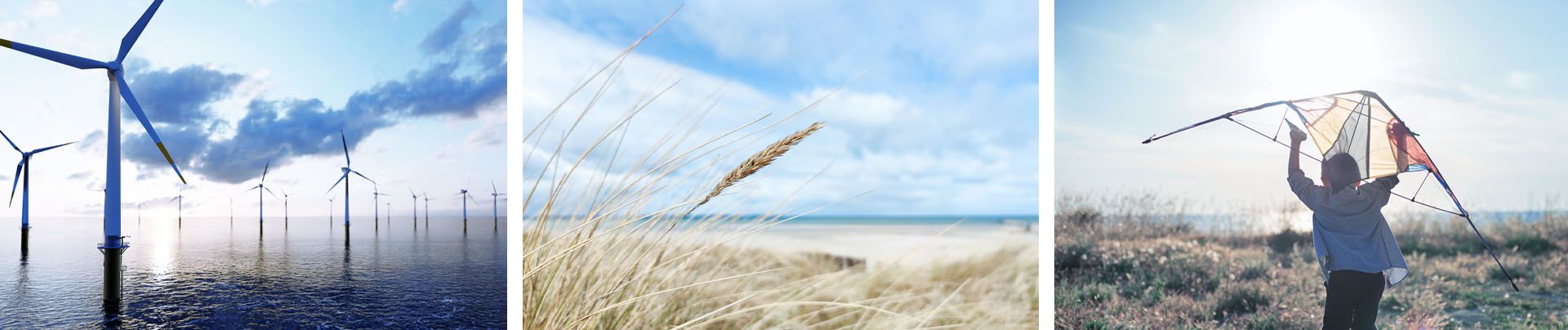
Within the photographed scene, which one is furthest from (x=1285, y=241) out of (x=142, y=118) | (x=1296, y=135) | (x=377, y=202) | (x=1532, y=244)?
(x=142, y=118)

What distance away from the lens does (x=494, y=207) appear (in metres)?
2.59

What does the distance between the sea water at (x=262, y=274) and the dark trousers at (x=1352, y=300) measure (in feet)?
9.05

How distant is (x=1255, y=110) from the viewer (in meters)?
2.35

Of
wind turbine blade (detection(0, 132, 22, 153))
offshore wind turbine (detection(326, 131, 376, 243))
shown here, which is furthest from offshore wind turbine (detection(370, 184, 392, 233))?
wind turbine blade (detection(0, 132, 22, 153))

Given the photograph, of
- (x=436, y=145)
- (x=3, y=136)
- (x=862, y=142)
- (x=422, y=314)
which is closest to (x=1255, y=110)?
(x=862, y=142)

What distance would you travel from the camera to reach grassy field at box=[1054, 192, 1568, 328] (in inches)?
76.3

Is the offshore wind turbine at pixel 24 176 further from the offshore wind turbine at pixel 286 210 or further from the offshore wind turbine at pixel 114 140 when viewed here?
the offshore wind turbine at pixel 286 210

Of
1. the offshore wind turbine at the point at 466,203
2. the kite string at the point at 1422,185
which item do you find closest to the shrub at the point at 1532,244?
the kite string at the point at 1422,185

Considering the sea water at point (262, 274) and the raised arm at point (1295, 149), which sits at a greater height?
the raised arm at point (1295, 149)

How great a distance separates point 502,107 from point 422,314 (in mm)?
1150

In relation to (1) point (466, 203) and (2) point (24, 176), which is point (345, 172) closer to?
(1) point (466, 203)

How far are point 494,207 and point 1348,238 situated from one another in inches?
114

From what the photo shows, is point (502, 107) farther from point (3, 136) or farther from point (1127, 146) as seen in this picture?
point (1127, 146)

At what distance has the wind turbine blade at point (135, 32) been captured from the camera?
6.80ft
